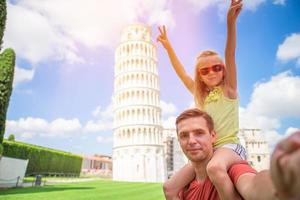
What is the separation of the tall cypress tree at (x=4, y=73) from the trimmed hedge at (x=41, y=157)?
12.0 meters

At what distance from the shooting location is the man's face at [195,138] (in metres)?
1.85

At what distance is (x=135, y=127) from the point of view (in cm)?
4803

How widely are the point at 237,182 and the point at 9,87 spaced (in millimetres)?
17267

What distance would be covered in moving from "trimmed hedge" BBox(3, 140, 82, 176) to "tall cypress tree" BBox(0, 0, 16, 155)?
39.4ft

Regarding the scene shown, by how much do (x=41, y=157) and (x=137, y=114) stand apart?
21.4m

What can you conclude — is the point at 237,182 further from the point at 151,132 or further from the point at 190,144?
the point at 151,132

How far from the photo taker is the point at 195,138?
1848mm

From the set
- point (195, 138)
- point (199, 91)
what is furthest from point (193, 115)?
point (199, 91)

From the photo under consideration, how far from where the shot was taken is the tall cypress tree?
50.4 ft

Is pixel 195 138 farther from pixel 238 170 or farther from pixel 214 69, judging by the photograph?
pixel 214 69

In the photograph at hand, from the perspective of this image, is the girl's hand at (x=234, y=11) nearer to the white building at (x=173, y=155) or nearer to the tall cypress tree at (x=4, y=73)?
the tall cypress tree at (x=4, y=73)

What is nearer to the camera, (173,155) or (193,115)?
(193,115)

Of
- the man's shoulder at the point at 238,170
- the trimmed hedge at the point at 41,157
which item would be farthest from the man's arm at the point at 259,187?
the trimmed hedge at the point at 41,157

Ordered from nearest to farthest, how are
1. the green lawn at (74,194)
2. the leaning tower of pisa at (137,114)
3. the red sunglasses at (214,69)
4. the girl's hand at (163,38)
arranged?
the red sunglasses at (214,69) → the girl's hand at (163,38) → the green lawn at (74,194) → the leaning tower of pisa at (137,114)
